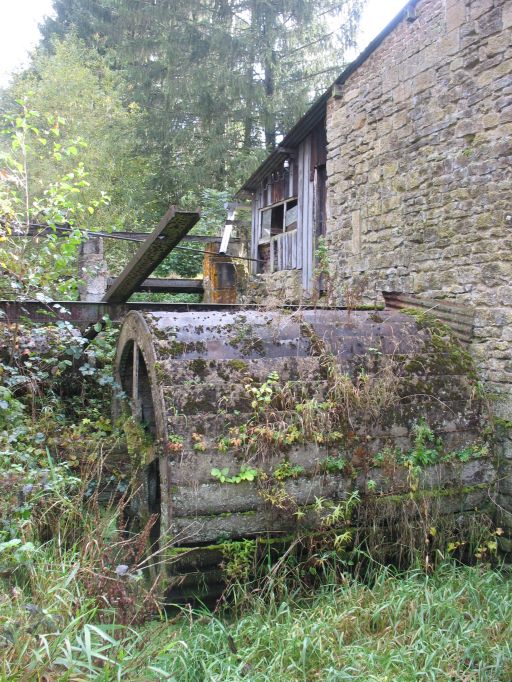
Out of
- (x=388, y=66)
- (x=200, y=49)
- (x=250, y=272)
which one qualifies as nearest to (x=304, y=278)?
(x=250, y=272)

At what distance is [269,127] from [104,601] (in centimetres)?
1603

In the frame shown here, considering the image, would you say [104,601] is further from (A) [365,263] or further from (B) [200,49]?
(B) [200,49]

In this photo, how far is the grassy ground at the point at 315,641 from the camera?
2.29 meters

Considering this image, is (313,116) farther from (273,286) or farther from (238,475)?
(238,475)

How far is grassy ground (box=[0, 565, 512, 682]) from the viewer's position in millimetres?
2287

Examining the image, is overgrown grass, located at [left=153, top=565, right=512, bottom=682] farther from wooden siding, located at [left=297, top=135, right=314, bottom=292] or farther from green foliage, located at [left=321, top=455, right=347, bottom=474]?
wooden siding, located at [left=297, top=135, right=314, bottom=292]

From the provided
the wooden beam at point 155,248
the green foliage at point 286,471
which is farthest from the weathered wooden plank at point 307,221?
the green foliage at point 286,471

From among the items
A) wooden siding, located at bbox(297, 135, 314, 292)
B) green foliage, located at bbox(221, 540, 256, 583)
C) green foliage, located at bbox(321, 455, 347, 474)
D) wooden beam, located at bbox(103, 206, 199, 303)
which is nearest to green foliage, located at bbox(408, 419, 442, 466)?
green foliage, located at bbox(321, 455, 347, 474)

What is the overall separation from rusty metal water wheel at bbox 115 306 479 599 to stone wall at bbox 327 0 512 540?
0.87 meters

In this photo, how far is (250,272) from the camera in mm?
13570

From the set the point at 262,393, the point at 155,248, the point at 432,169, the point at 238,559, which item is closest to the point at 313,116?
the point at 432,169

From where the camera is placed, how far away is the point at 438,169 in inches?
228

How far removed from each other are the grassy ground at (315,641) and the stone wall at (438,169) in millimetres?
1675

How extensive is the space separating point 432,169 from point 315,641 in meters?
4.57
